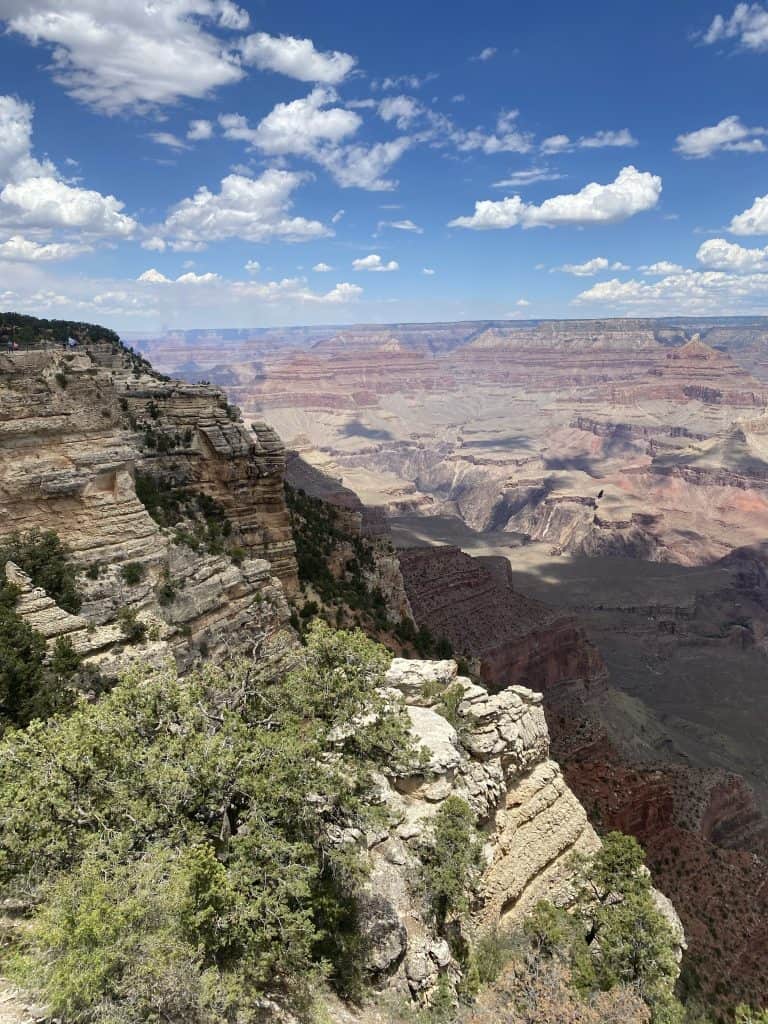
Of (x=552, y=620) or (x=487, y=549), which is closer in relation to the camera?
(x=552, y=620)

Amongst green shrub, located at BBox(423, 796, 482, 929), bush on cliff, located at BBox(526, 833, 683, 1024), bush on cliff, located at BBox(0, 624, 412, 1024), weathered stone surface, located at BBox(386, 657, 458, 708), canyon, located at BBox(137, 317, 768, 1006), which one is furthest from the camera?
canyon, located at BBox(137, 317, 768, 1006)

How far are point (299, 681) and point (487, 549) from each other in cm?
13494

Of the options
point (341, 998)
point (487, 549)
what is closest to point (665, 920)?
point (341, 998)

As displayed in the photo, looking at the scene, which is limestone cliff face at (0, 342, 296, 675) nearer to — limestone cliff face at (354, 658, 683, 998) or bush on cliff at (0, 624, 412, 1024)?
bush on cliff at (0, 624, 412, 1024)

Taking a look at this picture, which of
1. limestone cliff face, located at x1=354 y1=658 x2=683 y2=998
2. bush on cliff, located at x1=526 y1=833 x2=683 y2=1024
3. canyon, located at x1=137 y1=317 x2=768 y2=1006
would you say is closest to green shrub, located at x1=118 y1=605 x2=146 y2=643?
limestone cliff face, located at x1=354 y1=658 x2=683 y2=998

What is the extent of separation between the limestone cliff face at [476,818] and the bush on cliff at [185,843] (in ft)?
4.97

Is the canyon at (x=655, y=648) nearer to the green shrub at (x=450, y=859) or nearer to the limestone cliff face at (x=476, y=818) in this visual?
the limestone cliff face at (x=476, y=818)

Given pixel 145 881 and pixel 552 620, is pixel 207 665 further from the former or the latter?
pixel 552 620

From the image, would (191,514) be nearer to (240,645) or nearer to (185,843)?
(240,645)

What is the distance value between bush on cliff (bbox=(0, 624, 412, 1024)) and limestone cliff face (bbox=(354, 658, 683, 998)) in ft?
4.97

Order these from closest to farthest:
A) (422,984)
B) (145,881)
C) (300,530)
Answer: (145,881)
(422,984)
(300,530)

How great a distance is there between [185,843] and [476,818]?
32.5ft

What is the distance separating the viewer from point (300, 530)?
41.8 meters

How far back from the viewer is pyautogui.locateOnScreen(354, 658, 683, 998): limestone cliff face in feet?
50.3
